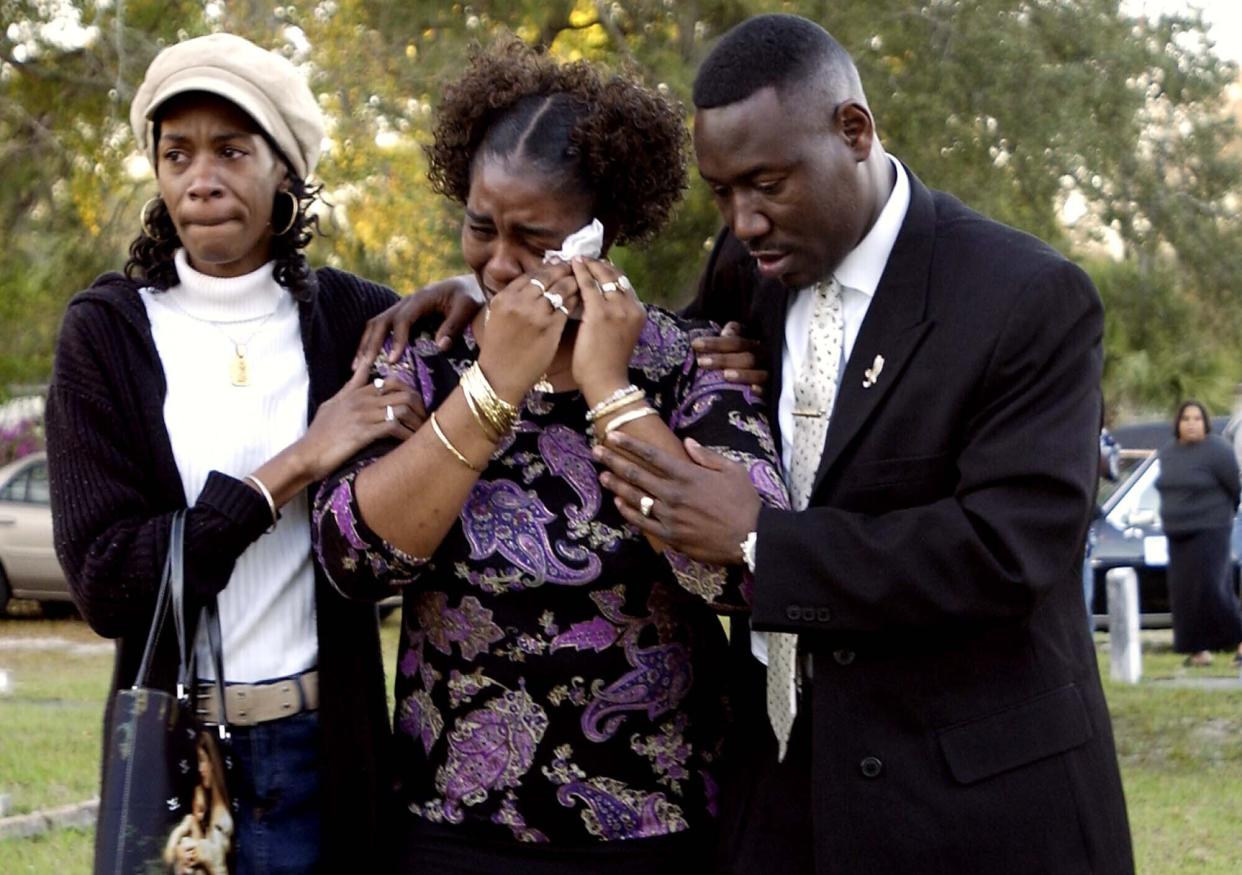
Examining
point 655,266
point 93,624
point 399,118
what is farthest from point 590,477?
point 399,118

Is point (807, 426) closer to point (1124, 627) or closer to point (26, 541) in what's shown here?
point (1124, 627)

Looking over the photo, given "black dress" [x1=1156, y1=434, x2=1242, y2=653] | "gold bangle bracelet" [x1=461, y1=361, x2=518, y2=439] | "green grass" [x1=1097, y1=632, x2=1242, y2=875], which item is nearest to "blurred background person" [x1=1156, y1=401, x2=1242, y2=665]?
"black dress" [x1=1156, y1=434, x2=1242, y2=653]

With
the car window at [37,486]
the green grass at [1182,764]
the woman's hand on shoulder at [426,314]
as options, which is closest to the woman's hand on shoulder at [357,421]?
the woman's hand on shoulder at [426,314]

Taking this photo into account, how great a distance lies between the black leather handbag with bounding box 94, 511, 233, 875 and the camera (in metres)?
2.88

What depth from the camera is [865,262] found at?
2982mm

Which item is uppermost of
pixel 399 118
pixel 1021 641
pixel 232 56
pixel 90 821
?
pixel 399 118

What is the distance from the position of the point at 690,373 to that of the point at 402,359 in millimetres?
548

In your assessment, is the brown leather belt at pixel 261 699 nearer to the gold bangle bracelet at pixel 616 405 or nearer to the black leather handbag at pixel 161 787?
the black leather handbag at pixel 161 787

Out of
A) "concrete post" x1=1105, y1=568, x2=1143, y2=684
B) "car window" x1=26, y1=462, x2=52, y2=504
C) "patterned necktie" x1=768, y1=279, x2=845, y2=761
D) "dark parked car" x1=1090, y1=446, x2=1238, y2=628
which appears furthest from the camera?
"car window" x1=26, y1=462, x2=52, y2=504

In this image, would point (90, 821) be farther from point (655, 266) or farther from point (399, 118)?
point (399, 118)

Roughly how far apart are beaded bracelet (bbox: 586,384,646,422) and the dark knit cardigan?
26.2 inches

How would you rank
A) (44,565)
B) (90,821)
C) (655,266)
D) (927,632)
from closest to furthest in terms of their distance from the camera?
(927,632)
(90,821)
(655,266)
(44,565)

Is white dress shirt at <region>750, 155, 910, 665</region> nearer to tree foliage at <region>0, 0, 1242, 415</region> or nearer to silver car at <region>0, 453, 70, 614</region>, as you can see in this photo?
tree foliage at <region>0, 0, 1242, 415</region>

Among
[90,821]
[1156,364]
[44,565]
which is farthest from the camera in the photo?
[1156,364]
